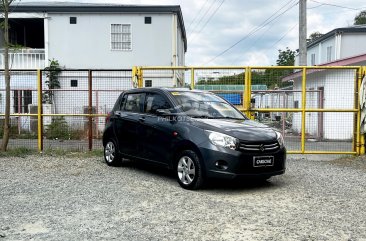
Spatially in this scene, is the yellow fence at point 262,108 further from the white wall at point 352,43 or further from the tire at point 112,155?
the white wall at point 352,43

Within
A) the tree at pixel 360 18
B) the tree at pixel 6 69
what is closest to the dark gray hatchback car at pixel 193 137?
the tree at pixel 6 69

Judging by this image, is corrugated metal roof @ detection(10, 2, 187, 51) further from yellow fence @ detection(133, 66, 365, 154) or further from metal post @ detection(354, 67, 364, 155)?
metal post @ detection(354, 67, 364, 155)

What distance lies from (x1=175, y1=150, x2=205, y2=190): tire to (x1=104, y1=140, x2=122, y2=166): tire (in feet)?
7.17

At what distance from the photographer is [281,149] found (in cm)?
693

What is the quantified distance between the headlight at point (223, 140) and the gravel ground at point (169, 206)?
808 millimetres

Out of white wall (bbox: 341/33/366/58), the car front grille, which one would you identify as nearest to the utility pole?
white wall (bbox: 341/33/366/58)

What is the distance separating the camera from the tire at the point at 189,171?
6.57 meters

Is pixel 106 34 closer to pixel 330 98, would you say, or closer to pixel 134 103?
pixel 330 98

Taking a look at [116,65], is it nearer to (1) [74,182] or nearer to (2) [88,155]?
(2) [88,155]

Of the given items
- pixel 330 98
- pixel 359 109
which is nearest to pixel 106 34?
pixel 330 98

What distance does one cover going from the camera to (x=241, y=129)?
6676 millimetres

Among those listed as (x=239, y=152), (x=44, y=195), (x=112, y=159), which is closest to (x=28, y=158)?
(x=112, y=159)

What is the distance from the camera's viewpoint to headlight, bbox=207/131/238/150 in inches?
253

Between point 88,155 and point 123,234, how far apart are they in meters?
6.06
